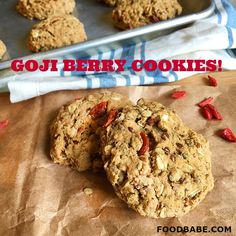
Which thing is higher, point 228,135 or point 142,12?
point 142,12

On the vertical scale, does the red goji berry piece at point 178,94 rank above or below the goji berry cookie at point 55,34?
below

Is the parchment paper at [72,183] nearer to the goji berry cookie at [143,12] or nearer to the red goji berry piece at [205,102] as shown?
the red goji berry piece at [205,102]

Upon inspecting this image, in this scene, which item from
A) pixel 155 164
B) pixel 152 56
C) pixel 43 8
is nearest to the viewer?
pixel 155 164

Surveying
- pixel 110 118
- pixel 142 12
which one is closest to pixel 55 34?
pixel 142 12

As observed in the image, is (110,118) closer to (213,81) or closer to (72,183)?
(72,183)

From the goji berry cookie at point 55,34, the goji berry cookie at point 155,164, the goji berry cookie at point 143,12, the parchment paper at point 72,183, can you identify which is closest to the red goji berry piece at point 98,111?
the goji berry cookie at point 155,164

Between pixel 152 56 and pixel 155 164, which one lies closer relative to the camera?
pixel 155 164

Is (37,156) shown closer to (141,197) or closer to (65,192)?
(65,192)
